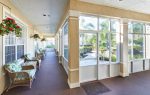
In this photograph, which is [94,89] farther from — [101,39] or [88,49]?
[101,39]

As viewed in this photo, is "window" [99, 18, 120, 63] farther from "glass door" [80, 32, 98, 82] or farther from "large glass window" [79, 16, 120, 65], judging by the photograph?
"glass door" [80, 32, 98, 82]

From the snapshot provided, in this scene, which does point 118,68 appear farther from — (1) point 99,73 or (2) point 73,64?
(2) point 73,64

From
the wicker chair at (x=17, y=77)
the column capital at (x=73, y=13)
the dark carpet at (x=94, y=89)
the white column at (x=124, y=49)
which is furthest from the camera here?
the white column at (x=124, y=49)

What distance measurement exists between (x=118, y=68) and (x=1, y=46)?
4.64m

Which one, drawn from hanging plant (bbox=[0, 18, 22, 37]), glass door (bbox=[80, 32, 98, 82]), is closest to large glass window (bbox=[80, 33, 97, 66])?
glass door (bbox=[80, 32, 98, 82])

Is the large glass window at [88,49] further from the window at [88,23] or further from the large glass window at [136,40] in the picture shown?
the large glass window at [136,40]

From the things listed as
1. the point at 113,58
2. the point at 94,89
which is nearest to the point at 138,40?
the point at 113,58

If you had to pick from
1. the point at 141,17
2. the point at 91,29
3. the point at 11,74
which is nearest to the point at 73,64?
the point at 91,29

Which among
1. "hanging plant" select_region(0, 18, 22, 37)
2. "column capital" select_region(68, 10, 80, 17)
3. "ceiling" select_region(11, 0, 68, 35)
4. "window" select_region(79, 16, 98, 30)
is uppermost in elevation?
"ceiling" select_region(11, 0, 68, 35)

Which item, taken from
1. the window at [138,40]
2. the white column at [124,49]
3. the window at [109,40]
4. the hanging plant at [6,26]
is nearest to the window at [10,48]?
the hanging plant at [6,26]

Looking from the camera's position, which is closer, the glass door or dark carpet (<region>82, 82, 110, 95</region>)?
dark carpet (<region>82, 82, 110, 95</region>)

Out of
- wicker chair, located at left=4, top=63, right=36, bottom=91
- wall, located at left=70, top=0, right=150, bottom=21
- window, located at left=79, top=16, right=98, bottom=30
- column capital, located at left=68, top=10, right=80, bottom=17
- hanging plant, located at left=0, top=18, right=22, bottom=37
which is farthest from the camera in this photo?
window, located at left=79, top=16, right=98, bottom=30

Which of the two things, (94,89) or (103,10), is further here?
(103,10)

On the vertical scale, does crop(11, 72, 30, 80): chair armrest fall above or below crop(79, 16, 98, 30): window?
below
